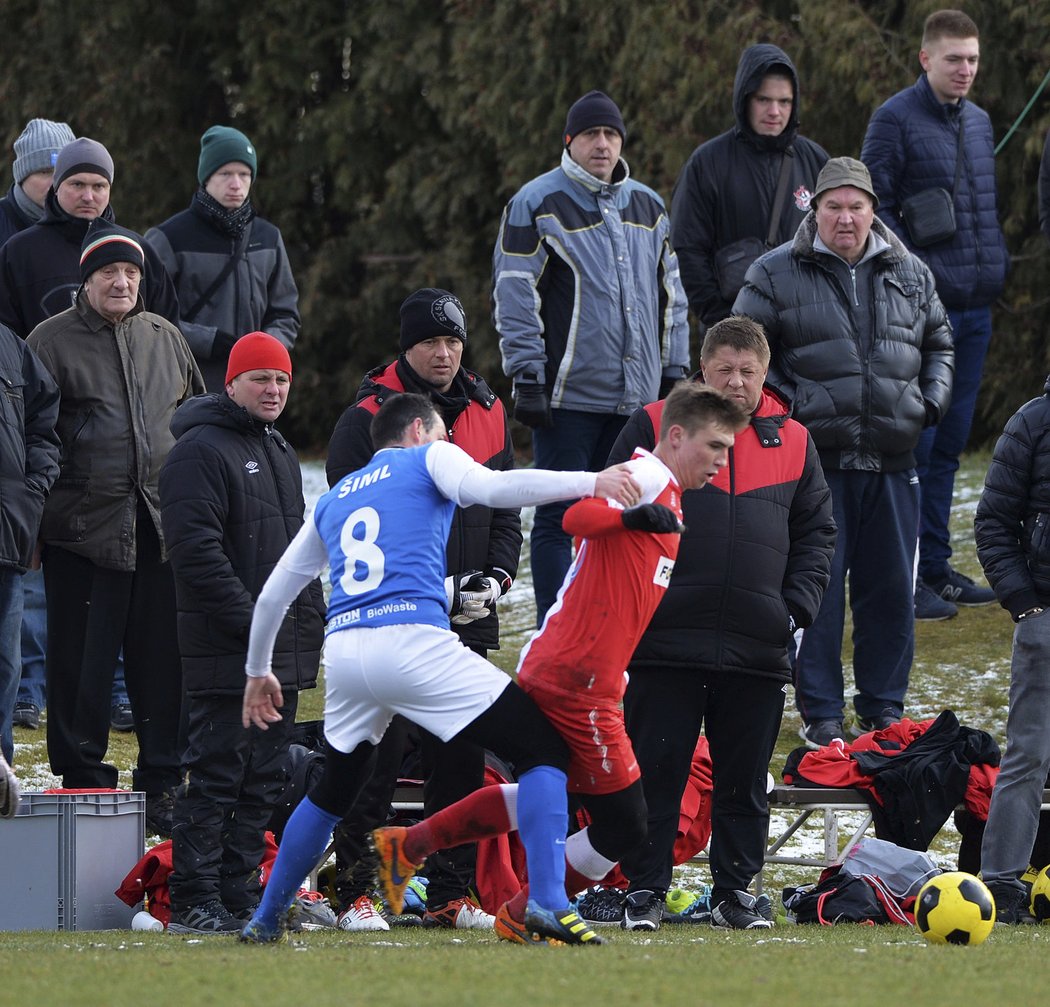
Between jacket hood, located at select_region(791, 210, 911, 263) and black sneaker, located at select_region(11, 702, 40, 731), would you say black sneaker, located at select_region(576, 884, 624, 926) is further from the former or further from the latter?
black sneaker, located at select_region(11, 702, 40, 731)

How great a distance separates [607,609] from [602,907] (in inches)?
62.4

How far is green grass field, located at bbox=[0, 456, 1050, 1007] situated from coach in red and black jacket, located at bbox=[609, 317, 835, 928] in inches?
13.2

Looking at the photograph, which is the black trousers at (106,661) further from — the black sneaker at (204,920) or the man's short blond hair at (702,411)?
the man's short blond hair at (702,411)

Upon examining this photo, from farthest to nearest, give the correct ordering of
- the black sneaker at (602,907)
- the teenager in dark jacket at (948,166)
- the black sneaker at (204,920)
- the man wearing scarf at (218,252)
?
1. the teenager in dark jacket at (948,166)
2. the man wearing scarf at (218,252)
3. the black sneaker at (602,907)
4. the black sneaker at (204,920)

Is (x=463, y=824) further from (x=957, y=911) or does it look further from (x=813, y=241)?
(x=813, y=241)

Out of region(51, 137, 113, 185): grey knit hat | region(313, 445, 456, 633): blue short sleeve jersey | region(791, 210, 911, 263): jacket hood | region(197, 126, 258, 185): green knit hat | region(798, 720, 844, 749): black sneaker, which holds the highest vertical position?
region(197, 126, 258, 185): green knit hat

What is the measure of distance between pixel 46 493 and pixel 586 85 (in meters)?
11.0

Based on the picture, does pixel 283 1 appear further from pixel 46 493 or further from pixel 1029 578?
pixel 1029 578

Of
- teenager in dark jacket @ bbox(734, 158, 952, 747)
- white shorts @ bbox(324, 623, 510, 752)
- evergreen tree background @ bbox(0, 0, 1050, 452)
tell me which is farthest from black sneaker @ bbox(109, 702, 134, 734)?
evergreen tree background @ bbox(0, 0, 1050, 452)

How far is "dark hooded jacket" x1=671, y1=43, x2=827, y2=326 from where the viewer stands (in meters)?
10.2

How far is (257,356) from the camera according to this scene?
7.41 meters

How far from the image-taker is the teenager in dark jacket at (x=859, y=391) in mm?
9195

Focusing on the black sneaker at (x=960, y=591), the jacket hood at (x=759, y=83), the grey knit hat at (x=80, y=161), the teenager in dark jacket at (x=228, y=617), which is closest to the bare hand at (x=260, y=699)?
the teenager in dark jacket at (x=228, y=617)

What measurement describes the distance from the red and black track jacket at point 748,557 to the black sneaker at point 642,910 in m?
0.84
